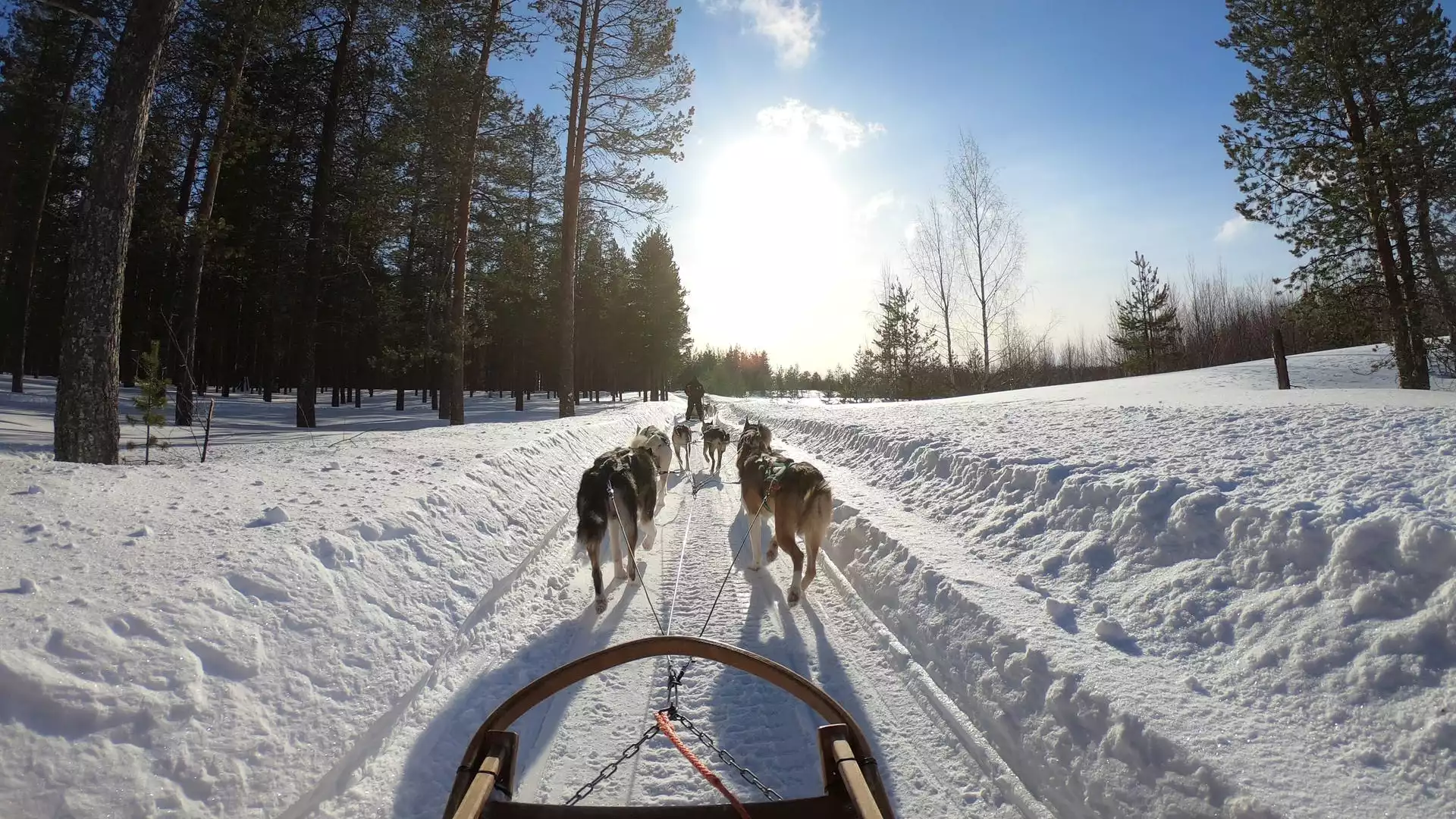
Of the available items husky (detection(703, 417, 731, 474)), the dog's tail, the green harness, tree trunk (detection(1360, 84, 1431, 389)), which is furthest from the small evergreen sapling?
tree trunk (detection(1360, 84, 1431, 389))

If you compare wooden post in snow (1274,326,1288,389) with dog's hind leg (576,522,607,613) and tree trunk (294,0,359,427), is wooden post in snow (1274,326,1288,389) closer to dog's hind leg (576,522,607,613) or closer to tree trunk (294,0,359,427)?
dog's hind leg (576,522,607,613)

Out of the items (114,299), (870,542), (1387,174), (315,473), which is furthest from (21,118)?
(1387,174)

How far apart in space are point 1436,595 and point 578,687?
4374 millimetres

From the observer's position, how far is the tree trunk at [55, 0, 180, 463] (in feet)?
18.2

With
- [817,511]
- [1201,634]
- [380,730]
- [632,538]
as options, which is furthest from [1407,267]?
[380,730]

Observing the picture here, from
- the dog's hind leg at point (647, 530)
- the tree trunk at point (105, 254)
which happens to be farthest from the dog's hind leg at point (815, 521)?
the tree trunk at point (105, 254)

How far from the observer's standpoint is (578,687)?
10.8ft

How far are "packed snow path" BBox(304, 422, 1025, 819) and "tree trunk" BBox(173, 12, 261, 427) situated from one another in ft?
42.3

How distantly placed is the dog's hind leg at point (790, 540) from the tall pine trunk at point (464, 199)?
12.4 meters

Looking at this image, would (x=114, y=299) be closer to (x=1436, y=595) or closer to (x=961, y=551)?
(x=961, y=551)

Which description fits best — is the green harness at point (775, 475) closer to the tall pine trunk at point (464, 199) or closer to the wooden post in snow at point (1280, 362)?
the tall pine trunk at point (464, 199)

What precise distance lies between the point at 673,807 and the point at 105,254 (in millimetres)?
7866

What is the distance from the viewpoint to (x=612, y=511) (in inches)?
198

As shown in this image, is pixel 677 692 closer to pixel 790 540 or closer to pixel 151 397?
pixel 790 540
